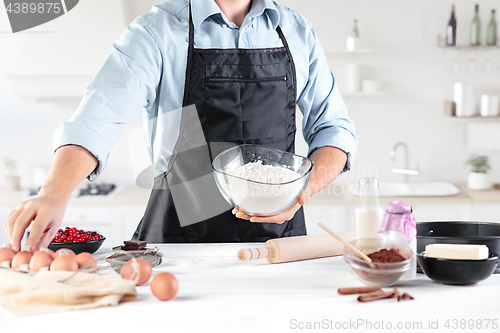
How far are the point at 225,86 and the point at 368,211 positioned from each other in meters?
0.62

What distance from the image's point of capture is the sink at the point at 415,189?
9.77 ft

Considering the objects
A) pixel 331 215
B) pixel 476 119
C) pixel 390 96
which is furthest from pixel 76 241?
pixel 476 119

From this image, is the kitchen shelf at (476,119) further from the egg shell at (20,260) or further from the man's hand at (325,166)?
the egg shell at (20,260)

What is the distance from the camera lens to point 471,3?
3219 millimetres

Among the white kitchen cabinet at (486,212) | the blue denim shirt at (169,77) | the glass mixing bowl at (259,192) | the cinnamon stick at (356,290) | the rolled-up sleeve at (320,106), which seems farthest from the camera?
the white kitchen cabinet at (486,212)

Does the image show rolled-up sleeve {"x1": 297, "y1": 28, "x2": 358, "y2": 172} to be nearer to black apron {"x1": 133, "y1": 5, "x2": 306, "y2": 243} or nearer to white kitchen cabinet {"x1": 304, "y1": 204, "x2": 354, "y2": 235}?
black apron {"x1": 133, "y1": 5, "x2": 306, "y2": 243}

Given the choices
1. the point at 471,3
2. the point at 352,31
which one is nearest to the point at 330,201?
the point at 352,31

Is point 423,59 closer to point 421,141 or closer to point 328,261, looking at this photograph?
point 421,141

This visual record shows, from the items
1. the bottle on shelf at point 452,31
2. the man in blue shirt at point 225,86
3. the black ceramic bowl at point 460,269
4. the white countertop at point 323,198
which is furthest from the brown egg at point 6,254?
the bottle on shelf at point 452,31

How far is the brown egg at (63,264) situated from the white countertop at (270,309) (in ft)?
0.40

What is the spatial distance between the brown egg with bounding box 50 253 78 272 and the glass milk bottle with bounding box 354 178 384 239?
631 mm

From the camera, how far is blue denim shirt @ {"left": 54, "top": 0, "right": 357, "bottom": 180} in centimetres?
122

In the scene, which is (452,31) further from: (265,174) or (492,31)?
(265,174)

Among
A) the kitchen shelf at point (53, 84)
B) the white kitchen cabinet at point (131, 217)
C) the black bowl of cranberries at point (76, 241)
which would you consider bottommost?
the white kitchen cabinet at point (131, 217)
